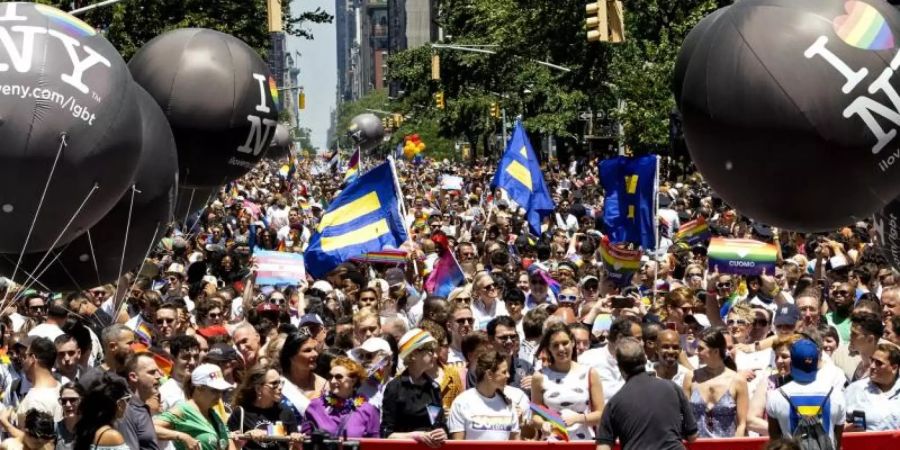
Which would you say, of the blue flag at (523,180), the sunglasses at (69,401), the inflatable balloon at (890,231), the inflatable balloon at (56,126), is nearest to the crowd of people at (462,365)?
the sunglasses at (69,401)

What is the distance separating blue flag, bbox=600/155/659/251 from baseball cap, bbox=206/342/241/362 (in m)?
6.89

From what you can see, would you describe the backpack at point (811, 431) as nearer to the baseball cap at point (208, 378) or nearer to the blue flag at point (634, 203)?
the baseball cap at point (208, 378)

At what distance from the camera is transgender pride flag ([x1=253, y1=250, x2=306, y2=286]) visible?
1542cm

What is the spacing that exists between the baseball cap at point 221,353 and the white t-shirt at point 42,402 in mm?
929

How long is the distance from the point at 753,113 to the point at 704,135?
45 cm

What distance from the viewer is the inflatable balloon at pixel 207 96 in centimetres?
1342

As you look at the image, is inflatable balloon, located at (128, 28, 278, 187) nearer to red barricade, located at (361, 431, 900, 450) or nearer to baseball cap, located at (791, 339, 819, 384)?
red barricade, located at (361, 431, 900, 450)

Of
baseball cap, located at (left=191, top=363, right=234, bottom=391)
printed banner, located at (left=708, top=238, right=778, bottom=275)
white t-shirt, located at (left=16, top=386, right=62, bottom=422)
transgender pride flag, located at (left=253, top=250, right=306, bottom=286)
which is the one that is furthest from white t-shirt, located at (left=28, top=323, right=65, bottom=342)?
printed banner, located at (left=708, top=238, right=778, bottom=275)

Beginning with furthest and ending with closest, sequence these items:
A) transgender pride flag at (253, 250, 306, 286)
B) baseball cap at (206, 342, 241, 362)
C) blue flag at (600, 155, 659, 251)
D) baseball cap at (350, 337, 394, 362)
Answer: blue flag at (600, 155, 659, 251)
transgender pride flag at (253, 250, 306, 286)
baseball cap at (350, 337, 394, 362)
baseball cap at (206, 342, 241, 362)

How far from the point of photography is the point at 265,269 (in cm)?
1549

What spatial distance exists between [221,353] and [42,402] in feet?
3.56

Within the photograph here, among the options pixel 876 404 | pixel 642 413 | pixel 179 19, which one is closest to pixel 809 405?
pixel 642 413

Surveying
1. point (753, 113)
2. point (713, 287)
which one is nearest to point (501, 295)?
point (713, 287)

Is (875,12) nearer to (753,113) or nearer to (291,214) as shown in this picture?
(753,113)
